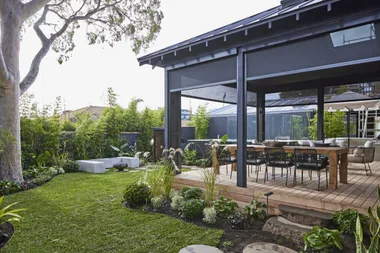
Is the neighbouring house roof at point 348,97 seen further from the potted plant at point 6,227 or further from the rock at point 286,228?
the potted plant at point 6,227

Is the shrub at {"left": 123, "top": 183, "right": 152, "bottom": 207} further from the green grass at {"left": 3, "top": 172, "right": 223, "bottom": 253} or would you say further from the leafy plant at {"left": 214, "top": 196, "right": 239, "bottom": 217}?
the leafy plant at {"left": 214, "top": 196, "right": 239, "bottom": 217}

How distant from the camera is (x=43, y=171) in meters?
7.66

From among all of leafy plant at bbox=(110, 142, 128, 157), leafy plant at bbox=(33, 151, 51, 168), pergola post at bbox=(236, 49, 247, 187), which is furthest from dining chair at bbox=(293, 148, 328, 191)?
leafy plant at bbox=(33, 151, 51, 168)

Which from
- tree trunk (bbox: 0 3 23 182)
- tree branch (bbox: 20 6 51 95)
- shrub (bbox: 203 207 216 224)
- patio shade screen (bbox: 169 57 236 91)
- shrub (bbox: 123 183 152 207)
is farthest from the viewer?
tree branch (bbox: 20 6 51 95)

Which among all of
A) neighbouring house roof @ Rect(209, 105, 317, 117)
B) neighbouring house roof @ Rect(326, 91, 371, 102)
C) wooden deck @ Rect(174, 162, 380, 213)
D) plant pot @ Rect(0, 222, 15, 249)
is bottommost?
plant pot @ Rect(0, 222, 15, 249)

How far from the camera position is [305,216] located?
348 cm

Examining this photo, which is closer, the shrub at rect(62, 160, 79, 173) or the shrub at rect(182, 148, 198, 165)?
the shrub at rect(62, 160, 79, 173)

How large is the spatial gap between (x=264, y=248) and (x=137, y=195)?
255 centimetres

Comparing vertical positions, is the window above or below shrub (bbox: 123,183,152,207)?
above

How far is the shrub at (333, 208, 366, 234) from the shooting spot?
305cm

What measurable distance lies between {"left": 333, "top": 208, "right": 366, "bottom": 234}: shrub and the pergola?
172 cm

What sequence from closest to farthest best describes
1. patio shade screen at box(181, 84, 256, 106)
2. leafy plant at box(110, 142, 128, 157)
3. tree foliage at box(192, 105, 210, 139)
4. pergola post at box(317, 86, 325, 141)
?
patio shade screen at box(181, 84, 256, 106) < pergola post at box(317, 86, 325, 141) < leafy plant at box(110, 142, 128, 157) < tree foliage at box(192, 105, 210, 139)

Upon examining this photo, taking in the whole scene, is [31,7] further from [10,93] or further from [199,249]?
[199,249]

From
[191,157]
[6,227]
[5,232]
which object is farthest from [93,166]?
[5,232]
